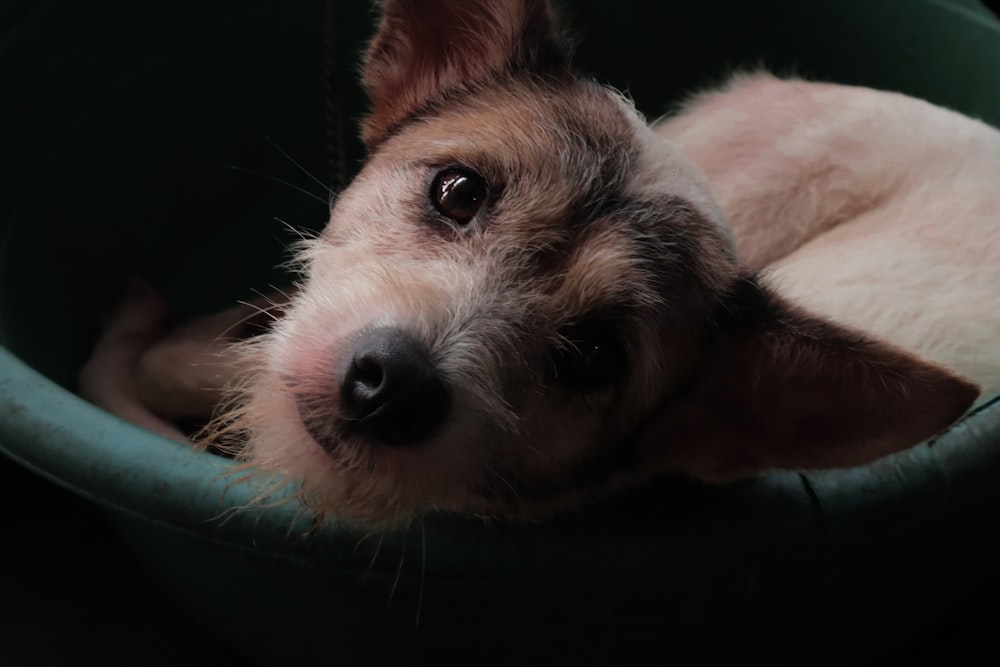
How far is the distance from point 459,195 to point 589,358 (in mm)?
298

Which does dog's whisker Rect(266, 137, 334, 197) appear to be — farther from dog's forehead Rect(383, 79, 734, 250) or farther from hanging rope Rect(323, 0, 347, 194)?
dog's forehead Rect(383, 79, 734, 250)

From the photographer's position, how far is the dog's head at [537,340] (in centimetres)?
113

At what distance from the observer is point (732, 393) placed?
4.59ft

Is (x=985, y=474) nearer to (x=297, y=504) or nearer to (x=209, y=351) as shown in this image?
(x=297, y=504)

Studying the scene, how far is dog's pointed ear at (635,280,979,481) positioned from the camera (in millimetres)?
1188

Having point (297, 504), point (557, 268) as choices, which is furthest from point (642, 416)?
point (297, 504)

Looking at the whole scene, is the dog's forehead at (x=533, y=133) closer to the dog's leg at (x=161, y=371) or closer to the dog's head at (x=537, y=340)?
the dog's head at (x=537, y=340)

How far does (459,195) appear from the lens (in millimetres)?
1326

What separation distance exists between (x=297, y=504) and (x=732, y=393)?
2.18 ft

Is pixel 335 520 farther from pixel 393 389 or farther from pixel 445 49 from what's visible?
pixel 445 49

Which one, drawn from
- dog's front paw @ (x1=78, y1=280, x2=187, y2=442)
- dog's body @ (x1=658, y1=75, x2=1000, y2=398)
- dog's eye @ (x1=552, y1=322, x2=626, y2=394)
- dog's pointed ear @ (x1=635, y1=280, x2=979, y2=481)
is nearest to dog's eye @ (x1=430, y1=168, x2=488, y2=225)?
dog's eye @ (x1=552, y1=322, x2=626, y2=394)

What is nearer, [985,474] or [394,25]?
[985,474]

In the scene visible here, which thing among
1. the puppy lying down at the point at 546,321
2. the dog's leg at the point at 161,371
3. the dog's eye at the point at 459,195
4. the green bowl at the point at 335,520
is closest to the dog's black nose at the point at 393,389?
the puppy lying down at the point at 546,321

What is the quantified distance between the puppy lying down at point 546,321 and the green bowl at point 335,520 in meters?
0.09
